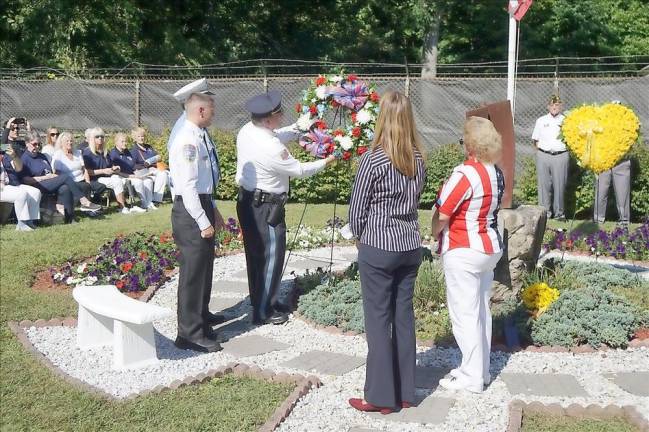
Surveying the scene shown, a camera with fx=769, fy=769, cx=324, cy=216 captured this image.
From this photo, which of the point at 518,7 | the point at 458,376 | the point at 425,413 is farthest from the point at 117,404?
the point at 518,7

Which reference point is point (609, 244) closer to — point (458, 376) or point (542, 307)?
point (542, 307)

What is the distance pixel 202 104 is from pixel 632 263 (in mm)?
5694

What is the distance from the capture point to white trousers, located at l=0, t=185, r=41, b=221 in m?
10.6

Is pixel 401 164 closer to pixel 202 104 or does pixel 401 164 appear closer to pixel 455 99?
pixel 202 104

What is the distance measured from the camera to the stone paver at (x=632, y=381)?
198 inches

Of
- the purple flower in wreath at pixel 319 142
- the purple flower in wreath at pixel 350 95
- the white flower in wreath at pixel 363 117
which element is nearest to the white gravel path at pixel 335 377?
the purple flower in wreath at pixel 319 142

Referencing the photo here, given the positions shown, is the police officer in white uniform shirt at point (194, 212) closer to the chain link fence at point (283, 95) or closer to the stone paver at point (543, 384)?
the stone paver at point (543, 384)

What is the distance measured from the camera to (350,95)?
649cm

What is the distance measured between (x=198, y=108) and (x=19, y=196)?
19.8 feet

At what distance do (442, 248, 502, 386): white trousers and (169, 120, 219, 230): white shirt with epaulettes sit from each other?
185 centimetres

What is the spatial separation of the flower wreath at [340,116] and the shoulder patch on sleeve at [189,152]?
1.21 m

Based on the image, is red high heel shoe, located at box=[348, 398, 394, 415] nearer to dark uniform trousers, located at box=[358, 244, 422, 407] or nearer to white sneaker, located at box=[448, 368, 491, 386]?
dark uniform trousers, located at box=[358, 244, 422, 407]

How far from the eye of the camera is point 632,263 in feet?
29.2

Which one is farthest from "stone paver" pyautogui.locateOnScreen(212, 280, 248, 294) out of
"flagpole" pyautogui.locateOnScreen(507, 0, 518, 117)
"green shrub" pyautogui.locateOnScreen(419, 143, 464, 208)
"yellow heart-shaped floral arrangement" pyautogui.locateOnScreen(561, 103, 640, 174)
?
"green shrub" pyautogui.locateOnScreen(419, 143, 464, 208)
